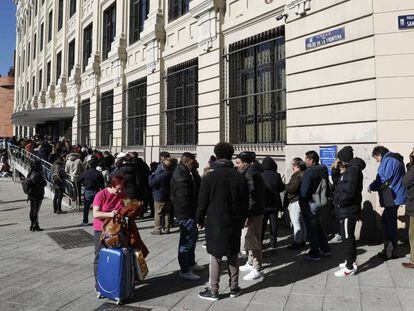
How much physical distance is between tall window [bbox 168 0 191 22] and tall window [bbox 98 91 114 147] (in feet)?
19.3

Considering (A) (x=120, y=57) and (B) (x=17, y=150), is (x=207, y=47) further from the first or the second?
(B) (x=17, y=150)

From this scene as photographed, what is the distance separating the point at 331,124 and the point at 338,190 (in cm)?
266

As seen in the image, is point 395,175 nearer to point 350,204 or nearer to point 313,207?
point 350,204

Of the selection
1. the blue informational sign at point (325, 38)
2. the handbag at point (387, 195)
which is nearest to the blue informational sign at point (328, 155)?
the handbag at point (387, 195)

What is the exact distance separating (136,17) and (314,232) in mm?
13658

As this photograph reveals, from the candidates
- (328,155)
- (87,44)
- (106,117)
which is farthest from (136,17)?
(328,155)

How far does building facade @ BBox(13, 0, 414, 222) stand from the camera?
278 inches

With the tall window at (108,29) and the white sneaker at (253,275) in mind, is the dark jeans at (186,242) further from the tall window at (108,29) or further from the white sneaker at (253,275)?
the tall window at (108,29)

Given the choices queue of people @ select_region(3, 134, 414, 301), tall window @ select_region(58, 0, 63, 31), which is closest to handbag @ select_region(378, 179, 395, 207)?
queue of people @ select_region(3, 134, 414, 301)

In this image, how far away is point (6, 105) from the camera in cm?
5966

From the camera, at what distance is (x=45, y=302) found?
4.59 m

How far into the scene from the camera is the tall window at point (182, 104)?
1223 centimetres

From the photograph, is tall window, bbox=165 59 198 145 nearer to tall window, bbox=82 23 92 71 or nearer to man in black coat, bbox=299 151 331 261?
man in black coat, bbox=299 151 331 261

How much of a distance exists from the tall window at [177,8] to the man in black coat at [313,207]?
345 inches
